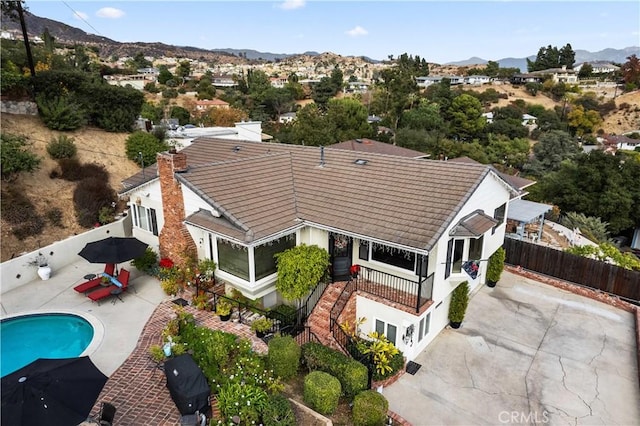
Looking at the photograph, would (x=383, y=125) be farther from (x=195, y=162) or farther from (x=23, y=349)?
(x=23, y=349)

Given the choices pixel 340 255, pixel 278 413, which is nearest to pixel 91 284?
pixel 340 255

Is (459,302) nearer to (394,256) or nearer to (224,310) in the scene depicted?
(394,256)

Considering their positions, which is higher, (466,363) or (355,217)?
(355,217)

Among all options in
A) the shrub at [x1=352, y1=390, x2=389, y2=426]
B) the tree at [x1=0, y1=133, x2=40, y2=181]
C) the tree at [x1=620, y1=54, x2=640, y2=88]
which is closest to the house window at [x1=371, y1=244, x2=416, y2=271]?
the shrub at [x1=352, y1=390, x2=389, y2=426]

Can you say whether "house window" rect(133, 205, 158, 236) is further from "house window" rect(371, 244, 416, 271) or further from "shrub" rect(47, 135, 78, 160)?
"house window" rect(371, 244, 416, 271)

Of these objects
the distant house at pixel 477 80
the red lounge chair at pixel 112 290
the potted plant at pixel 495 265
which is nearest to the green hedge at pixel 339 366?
the red lounge chair at pixel 112 290

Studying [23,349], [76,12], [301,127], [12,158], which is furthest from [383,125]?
[23,349]
